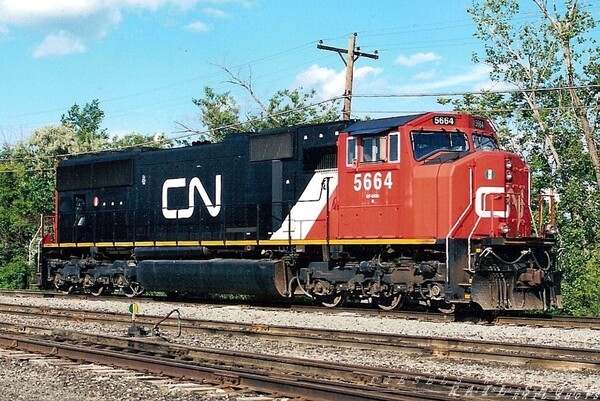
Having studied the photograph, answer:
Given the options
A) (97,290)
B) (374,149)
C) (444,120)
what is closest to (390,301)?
(374,149)

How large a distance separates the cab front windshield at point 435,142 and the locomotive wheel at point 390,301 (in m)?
2.93

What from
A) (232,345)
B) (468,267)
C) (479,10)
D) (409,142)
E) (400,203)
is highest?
(479,10)

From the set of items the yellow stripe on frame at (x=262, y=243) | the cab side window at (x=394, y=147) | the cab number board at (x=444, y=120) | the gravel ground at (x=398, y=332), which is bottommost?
the gravel ground at (x=398, y=332)

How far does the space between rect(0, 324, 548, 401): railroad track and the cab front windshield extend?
6738 millimetres

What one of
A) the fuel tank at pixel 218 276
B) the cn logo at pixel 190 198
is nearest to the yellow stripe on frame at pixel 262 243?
the fuel tank at pixel 218 276

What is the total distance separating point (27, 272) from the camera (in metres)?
34.7

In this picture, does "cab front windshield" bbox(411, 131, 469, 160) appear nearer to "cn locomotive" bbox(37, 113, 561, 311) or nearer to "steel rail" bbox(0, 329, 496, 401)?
"cn locomotive" bbox(37, 113, 561, 311)

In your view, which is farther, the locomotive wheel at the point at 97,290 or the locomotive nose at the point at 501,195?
the locomotive wheel at the point at 97,290

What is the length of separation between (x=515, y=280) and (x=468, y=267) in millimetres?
1017

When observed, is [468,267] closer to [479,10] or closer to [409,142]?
[409,142]

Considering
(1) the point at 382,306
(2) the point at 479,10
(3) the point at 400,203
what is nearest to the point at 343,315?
(1) the point at 382,306

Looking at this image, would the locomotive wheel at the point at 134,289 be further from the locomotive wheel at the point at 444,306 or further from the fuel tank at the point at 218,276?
the locomotive wheel at the point at 444,306

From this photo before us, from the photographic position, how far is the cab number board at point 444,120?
1666 centimetres

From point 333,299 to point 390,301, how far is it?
158 centimetres
